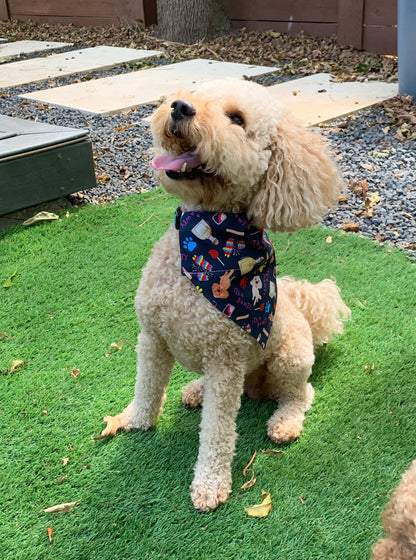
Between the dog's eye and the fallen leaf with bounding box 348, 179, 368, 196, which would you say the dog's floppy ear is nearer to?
the dog's eye

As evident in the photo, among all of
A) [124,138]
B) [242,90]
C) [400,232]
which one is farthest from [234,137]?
[124,138]

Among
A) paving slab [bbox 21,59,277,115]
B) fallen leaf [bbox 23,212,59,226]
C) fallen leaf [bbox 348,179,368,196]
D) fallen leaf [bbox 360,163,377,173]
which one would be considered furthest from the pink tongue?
paving slab [bbox 21,59,277,115]

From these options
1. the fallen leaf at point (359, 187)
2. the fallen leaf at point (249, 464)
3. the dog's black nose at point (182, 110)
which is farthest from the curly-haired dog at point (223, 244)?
the fallen leaf at point (359, 187)

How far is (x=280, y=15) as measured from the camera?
9.15 meters

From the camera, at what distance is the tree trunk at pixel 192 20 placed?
30.6 feet

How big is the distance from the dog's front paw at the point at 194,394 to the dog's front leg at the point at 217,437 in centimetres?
40

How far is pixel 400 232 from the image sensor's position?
4.01 metres

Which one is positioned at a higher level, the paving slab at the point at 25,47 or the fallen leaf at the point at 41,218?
the paving slab at the point at 25,47

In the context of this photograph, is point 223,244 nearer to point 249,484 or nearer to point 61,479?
point 249,484

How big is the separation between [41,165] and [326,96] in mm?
3531

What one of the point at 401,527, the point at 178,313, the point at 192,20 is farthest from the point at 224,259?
the point at 192,20

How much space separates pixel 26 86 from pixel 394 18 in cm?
486

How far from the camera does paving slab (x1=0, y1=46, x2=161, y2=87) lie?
788 cm

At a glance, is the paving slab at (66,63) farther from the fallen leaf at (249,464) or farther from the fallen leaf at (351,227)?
the fallen leaf at (249,464)
